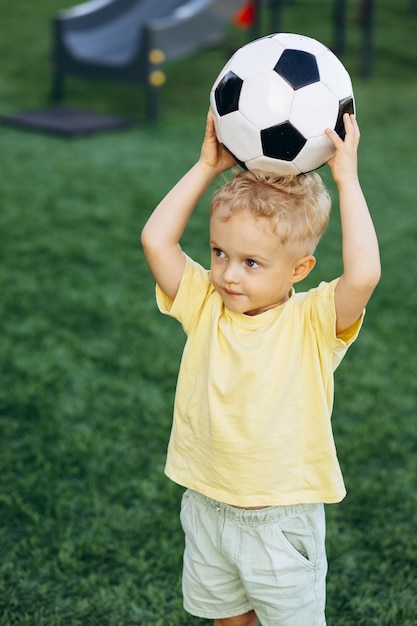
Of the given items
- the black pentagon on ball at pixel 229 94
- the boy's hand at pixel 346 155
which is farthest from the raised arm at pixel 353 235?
the black pentagon on ball at pixel 229 94

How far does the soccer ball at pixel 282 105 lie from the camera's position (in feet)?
6.79

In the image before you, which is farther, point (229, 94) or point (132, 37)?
point (132, 37)

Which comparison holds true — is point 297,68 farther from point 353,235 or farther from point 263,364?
point 263,364

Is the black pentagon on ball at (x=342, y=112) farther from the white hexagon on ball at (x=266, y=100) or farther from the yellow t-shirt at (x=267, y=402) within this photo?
the yellow t-shirt at (x=267, y=402)

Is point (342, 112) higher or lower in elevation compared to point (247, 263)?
higher

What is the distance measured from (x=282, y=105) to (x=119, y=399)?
7.15 ft

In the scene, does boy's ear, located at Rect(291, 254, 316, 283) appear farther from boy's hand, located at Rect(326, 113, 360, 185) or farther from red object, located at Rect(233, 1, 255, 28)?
red object, located at Rect(233, 1, 255, 28)

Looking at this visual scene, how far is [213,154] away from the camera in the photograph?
2193 millimetres

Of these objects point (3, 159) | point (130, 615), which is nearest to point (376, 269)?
point (130, 615)

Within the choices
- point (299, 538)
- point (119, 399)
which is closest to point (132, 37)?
point (119, 399)

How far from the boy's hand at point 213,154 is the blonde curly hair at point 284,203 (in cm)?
9

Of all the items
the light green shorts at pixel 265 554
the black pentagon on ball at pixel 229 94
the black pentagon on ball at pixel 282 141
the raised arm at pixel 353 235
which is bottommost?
the light green shorts at pixel 265 554

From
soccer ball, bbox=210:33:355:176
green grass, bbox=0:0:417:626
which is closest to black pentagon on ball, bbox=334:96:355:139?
soccer ball, bbox=210:33:355:176

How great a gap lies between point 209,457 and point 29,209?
4.36 m
